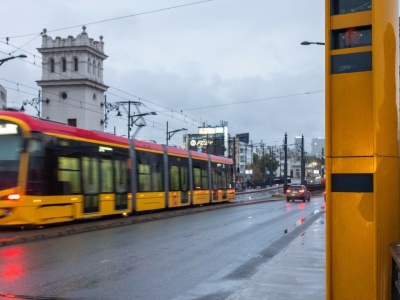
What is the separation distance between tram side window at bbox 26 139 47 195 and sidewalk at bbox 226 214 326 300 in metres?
8.44

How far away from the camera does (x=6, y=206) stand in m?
16.6

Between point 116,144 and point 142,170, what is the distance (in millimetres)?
2909

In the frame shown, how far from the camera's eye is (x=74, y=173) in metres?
19.6

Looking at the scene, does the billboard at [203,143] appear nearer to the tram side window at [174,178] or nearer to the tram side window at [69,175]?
the tram side window at [174,178]

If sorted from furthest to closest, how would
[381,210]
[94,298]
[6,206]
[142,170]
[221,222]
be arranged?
[142,170], [221,222], [6,206], [94,298], [381,210]

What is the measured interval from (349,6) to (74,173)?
15.9 metres

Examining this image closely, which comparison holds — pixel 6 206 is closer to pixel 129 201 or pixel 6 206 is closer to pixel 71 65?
pixel 129 201

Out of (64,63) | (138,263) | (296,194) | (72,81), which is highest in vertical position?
(64,63)

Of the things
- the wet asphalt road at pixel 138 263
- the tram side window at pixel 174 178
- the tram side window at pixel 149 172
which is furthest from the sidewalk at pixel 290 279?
the tram side window at pixel 174 178

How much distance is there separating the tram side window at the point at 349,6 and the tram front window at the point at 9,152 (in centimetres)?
1378

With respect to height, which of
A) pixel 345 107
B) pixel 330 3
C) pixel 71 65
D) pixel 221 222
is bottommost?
pixel 221 222

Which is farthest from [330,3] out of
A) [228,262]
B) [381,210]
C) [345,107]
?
[228,262]

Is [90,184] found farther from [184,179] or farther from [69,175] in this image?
A: [184,179]

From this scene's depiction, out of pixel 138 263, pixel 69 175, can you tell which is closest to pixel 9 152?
pixel 69 175
